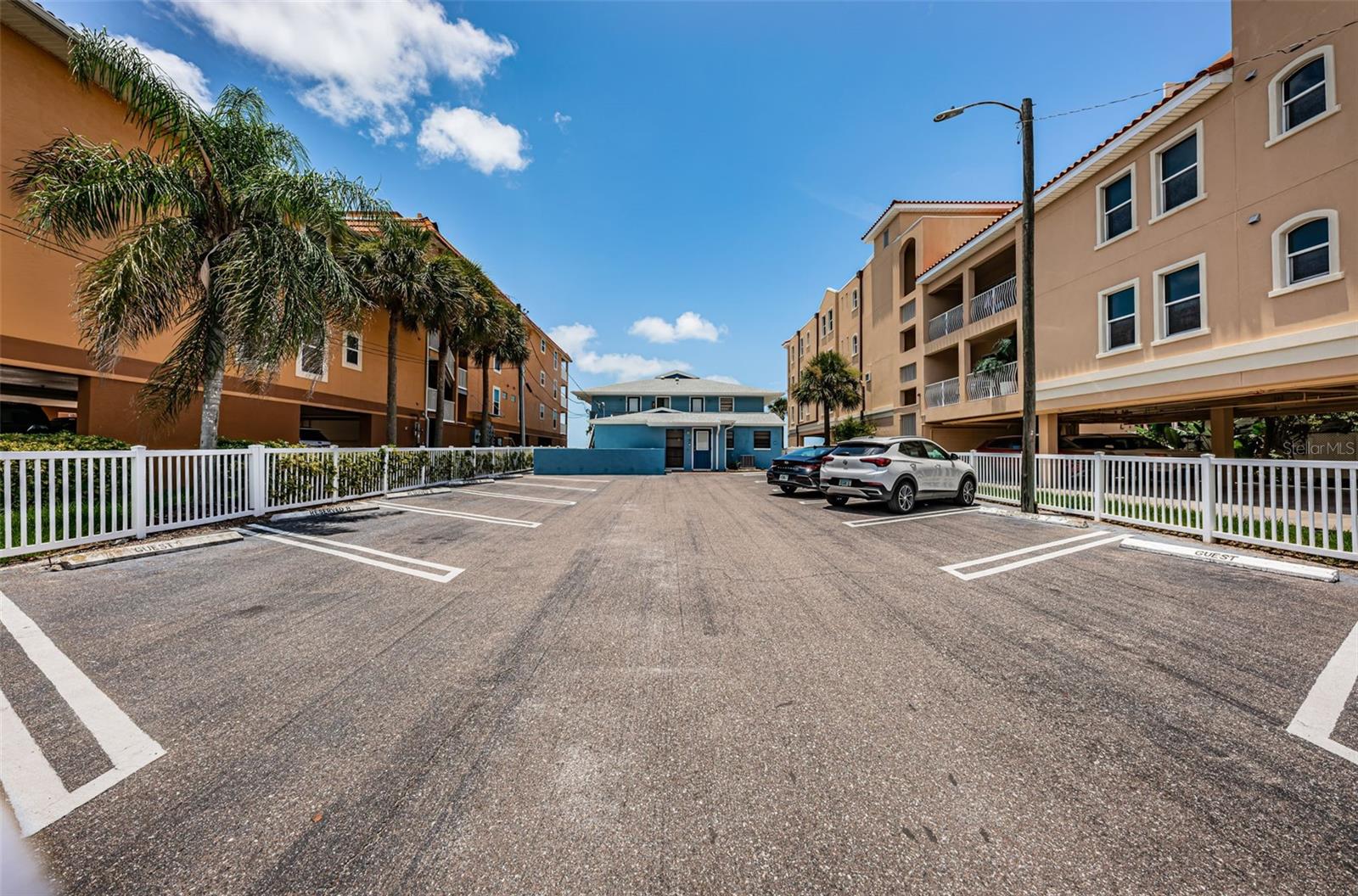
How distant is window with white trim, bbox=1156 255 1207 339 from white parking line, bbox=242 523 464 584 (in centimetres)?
1460

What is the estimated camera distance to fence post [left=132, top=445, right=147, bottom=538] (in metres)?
6.90

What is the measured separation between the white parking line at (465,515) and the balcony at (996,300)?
1598 cm

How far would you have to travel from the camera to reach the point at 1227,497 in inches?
288

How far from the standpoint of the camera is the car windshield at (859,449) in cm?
1091

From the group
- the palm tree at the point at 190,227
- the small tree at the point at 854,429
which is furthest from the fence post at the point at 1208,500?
the small tree at the point at 854,429

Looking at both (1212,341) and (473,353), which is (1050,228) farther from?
(473,353)

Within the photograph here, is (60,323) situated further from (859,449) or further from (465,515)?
(859,449)

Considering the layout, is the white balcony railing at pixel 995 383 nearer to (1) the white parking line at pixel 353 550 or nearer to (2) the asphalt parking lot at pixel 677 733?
(2) the asphalt parking lot at pixel 677 733

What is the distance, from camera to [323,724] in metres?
2.70

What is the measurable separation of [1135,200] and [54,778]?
59.3 feet

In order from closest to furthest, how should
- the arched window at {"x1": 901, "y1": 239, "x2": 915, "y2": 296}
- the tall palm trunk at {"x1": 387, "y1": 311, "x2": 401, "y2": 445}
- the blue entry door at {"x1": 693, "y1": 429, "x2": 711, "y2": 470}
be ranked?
the tall palm trunk at {"x1": 387, "y1": 311, "x2": 401, "y2": 445}
the arched window at {"x1": 901, "y1": 239, "x2": 915, "y2": 296}
the blue entry door at {"x1": 693, "y1": 429, "x2": 711, "y2": 470}

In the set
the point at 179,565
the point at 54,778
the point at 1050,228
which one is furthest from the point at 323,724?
the point at 1050,228

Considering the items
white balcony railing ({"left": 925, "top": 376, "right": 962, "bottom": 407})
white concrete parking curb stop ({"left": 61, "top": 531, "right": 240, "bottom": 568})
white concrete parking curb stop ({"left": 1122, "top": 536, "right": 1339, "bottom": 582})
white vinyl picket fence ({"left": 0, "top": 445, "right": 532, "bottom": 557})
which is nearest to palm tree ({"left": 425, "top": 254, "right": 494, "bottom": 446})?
white vinyl picket fence ({"left": 0, "top": 445, "right": 532, "bottom": 557})

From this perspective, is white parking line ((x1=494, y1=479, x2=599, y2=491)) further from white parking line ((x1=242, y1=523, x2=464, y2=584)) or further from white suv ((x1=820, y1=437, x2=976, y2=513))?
white parking line ((x1=242, y1=523, x2=464, y2=584))
